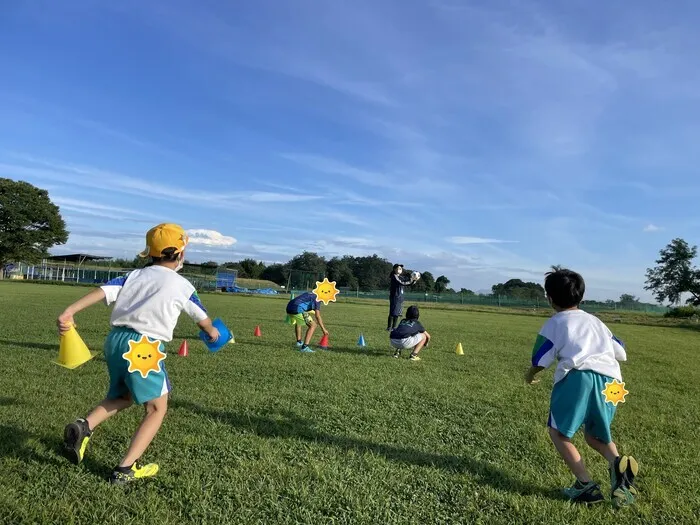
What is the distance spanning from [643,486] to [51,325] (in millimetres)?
12126

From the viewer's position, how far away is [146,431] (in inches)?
135

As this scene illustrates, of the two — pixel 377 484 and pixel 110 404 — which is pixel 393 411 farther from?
pixel 110 404

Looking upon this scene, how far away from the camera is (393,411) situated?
5.53 metres

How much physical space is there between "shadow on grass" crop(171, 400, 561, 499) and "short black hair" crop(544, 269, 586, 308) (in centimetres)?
131

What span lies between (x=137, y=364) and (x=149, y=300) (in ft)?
1.38

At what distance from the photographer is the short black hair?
3686 mm

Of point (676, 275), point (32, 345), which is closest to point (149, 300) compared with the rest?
point (32, 345)

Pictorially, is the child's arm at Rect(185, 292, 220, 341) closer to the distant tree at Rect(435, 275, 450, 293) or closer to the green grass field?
the green grass field

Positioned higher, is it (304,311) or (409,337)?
(304,311)

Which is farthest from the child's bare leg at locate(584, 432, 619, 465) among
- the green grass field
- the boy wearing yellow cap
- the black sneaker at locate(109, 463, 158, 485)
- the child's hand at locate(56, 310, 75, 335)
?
the child's hand at locate(56, 310, 75, 335)

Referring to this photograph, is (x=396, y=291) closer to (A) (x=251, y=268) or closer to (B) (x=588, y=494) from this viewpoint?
(B) (x=588, y=494)

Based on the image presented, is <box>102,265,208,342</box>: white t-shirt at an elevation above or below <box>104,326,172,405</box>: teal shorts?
above

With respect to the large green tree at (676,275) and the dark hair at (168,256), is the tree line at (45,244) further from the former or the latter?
the dark hair at (168,256)

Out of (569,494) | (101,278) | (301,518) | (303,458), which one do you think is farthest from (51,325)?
(101,278)
